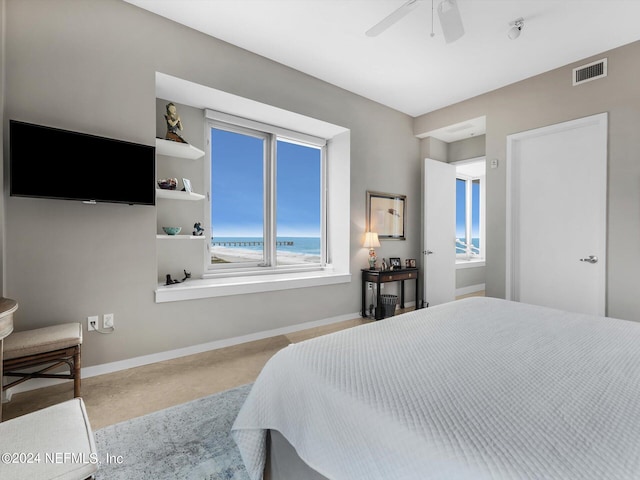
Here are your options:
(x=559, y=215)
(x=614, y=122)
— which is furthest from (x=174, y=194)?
(x=614, y=122)

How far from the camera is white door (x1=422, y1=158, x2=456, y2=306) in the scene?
14.7 ft

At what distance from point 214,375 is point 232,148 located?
2458 millimetres

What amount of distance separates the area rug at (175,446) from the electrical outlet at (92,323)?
894 millimetres

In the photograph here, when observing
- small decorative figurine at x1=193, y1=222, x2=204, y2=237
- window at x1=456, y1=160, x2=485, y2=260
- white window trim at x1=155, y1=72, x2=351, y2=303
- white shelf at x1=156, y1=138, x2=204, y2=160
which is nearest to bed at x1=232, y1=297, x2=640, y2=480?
white window trim at x1=155, y1=72, x2=351, y2=303

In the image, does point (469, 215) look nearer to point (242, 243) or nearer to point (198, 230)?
point (242, 243)

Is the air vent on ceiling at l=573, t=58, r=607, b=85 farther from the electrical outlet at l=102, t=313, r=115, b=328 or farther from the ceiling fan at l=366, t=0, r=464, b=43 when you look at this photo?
the electrical outlet at l=102, t=313, r=115, b=328

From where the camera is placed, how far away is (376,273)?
3928 millimetres

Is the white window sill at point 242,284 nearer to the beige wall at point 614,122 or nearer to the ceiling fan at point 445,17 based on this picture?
the beige wall at point 614,122

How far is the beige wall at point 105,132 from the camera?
2.08m

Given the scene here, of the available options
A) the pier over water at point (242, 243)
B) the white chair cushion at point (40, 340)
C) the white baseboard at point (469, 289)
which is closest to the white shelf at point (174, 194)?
the pier over water at point (242, 243)

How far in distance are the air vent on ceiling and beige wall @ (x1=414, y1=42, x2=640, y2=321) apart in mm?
44

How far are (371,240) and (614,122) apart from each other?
2666mm

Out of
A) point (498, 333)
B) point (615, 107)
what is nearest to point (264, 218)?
point (498, 333)

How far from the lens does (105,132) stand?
2.34 m
